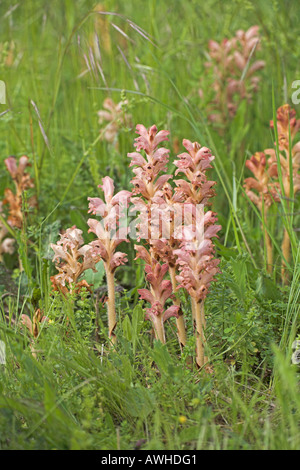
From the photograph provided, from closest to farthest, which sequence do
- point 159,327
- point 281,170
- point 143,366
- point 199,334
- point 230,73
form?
point 199,334 → point 159,327 → point 143,366 → point 281,170 → point 230,73

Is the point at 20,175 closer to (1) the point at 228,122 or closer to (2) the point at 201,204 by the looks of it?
(2) the point at 201,204

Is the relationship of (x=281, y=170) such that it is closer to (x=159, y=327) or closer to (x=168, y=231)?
(x=168, y=231)

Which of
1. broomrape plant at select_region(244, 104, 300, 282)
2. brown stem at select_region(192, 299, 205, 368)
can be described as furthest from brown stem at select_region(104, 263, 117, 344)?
broomrape plant at select_region(244, 104, 300, 282)

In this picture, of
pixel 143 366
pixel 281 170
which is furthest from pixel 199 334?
pixel 281 170

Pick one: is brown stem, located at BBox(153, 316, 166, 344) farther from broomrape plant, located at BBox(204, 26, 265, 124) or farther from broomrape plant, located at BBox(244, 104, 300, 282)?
broomrape plant, located at BBox(204, 26, 265, 124)

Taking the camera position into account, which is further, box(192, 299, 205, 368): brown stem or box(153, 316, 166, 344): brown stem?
box(153, 316, 166, 344): brown stem

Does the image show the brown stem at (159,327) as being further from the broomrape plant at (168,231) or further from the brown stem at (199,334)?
the brown stem at (199,334)

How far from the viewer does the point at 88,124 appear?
3986 millimetres

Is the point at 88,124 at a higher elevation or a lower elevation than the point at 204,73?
lower

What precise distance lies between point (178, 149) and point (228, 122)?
81cm

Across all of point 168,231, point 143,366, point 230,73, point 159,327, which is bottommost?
point 143,366

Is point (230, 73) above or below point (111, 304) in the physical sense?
above

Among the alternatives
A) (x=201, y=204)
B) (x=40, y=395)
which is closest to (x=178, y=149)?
(x=201, y=204)

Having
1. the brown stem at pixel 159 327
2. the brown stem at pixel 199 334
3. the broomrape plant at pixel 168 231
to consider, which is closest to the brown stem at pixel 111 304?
the broomrape plant at pixel 168 231
